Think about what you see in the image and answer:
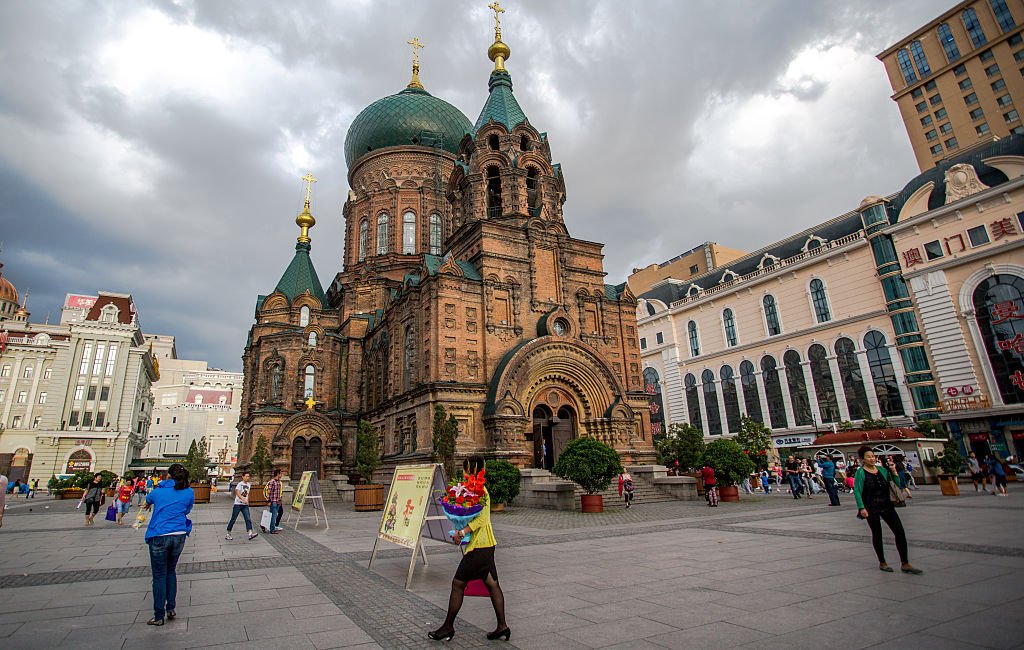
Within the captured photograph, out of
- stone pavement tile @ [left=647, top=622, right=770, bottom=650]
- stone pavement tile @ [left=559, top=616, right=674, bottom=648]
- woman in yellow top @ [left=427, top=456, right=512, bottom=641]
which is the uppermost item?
woman in yellow top @ [left=427, top=456, right=512, bottom=641]

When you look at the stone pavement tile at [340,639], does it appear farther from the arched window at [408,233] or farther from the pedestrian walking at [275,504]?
the arched window at [408,233]

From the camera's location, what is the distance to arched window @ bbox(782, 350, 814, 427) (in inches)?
1613

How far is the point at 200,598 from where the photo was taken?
6.94 meters

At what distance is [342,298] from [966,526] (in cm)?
3469

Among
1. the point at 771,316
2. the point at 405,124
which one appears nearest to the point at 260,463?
the point at 405,124

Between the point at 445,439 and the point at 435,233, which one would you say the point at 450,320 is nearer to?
the point at 445,439

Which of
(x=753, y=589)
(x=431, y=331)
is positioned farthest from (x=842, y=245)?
(x=753, y=589)

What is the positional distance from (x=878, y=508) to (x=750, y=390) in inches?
1630

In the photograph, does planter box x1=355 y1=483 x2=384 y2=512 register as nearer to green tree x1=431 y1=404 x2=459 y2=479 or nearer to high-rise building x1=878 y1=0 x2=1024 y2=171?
green tree x1=431 y1=404 x2=459 y2=479

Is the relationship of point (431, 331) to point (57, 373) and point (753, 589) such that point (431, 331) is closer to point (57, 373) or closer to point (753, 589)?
point (753, 589)

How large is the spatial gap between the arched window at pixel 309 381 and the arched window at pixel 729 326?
34.8 metres

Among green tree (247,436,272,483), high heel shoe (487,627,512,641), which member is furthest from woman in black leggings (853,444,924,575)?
green tree (247,436,272,483)

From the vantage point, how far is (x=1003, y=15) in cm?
5250

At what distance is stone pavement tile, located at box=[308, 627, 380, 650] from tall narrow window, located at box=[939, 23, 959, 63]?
76367mm
